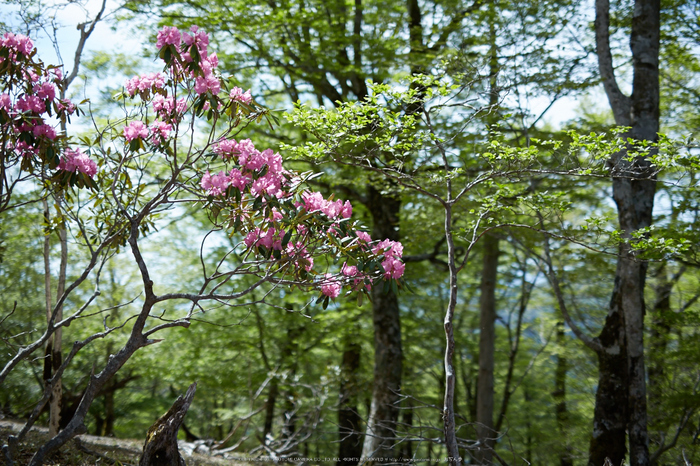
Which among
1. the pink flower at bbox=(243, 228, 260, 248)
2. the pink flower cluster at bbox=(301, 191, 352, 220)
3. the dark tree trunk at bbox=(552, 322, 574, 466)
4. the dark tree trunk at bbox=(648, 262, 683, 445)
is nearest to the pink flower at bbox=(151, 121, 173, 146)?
the pink flower at bbox=(243, 228, 260, 248)

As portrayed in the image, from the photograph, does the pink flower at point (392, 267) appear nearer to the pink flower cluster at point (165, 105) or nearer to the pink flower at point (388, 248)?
the pink flower at point (388, 248)

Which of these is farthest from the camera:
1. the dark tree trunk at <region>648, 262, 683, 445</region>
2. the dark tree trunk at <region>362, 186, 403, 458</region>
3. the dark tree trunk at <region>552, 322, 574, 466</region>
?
the dark tree trunk at <region>552, 322, 574, 466</region>

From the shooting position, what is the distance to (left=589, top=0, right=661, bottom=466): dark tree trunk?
5414 mm

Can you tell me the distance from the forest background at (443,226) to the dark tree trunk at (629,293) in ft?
0.08

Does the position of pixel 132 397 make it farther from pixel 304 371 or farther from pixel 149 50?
pixel 149 50

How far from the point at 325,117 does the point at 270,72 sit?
539 centimetres

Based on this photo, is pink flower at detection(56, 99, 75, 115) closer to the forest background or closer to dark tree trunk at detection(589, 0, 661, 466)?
the forest background

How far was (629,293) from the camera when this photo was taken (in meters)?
5.63

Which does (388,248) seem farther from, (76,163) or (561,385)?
(561,385)

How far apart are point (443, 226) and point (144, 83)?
16.4 feet

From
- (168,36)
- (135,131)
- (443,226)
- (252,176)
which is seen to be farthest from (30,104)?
(443,226)

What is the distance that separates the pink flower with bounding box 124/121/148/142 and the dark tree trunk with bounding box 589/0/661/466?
441cm

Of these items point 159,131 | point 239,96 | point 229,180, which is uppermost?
point 239,96

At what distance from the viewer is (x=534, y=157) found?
356 centimetres
